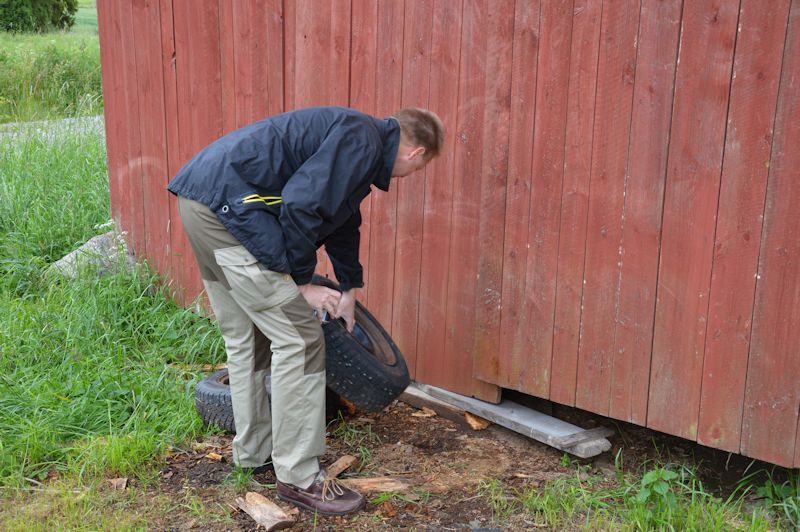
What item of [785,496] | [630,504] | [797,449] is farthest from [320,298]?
[785,496]

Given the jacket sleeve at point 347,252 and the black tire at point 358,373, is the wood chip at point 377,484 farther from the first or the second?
the jacket sleeve at point 347,252

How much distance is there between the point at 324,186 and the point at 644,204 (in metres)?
1.48

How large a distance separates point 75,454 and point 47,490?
0.34m

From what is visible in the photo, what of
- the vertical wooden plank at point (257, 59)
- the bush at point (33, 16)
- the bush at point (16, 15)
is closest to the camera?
the vertical wooden plank at point (257, 59)

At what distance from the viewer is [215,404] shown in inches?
182

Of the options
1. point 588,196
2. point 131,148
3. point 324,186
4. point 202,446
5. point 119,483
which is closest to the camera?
point 324,186

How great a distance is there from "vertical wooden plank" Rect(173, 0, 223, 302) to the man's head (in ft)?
8.69

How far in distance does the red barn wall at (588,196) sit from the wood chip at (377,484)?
84 centimetres

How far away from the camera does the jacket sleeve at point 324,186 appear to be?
3.43 m

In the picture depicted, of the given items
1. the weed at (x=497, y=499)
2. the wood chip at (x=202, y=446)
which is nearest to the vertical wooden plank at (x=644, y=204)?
the weed at (x=497, y=499)

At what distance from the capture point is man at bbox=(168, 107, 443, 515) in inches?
139

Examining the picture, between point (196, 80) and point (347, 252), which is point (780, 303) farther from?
point (196, 80)

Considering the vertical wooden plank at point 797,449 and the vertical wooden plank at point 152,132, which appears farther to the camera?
the vertical wooden plank at point 152,132

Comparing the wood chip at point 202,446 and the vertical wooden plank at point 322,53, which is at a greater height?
the vertical wooden plank at point 322,53
